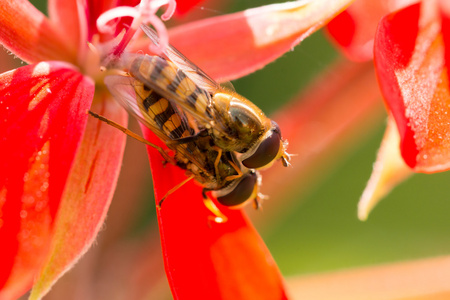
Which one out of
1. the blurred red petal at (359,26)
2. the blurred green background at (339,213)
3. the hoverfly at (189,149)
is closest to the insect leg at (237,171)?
the hoverfly at (189,149)

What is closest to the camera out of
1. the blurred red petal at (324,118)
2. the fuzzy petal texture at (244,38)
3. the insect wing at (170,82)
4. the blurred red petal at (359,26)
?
the insect wing at (170,82)

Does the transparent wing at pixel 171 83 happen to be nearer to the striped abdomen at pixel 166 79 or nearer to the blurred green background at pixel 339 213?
the striped abdomen at pixel 166 79

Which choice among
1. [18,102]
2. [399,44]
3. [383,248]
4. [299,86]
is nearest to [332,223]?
[383,248]

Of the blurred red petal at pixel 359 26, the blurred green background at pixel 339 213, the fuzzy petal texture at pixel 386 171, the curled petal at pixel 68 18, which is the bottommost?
the blurred green background at pixel 339 213

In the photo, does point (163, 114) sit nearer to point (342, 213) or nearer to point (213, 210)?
point (213, 210)

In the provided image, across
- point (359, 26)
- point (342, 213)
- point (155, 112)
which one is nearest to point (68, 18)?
point (155, 112)

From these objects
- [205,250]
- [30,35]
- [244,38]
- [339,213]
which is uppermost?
[30,35]

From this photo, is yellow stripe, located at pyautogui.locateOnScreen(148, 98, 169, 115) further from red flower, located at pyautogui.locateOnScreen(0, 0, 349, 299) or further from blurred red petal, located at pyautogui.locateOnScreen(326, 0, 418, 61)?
blurred red petal, located at pyautogui.locateOnScreen(326, 0, 418, 61)
